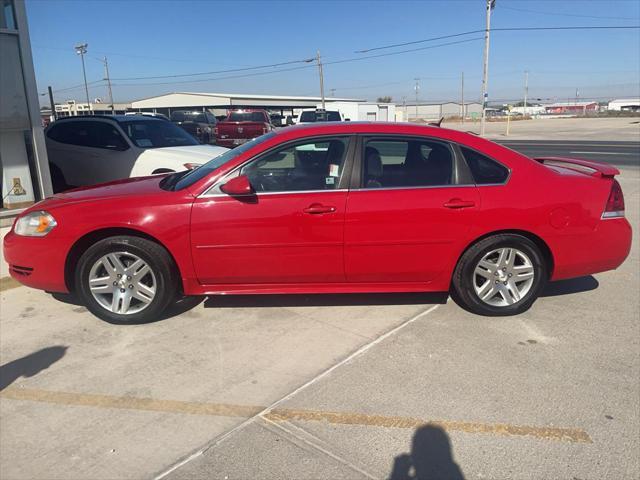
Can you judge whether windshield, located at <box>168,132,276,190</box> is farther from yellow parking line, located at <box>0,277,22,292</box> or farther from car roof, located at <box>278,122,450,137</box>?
yellow parking line, located at <box>0,277,22,292</box>

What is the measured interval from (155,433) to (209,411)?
0.32 metres

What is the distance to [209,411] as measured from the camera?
296 centimetres

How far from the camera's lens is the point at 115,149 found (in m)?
8.56

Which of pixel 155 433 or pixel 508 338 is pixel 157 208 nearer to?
pixel 155 433

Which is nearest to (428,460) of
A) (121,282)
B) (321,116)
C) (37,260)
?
(121,282)

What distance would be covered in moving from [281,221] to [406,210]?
97cm

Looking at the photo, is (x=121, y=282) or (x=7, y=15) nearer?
(x=121, y=282)

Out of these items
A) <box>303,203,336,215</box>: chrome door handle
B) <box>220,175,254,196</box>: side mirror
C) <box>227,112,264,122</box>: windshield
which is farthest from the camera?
<box>227,112,264,122</box>: windshield

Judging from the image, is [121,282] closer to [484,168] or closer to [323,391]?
[323,391]

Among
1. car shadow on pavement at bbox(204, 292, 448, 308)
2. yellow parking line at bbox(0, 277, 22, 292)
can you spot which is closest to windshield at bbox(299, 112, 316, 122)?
yellow parking line at bbox(0, 277, 22, 292)

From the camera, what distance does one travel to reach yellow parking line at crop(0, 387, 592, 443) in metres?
2.76

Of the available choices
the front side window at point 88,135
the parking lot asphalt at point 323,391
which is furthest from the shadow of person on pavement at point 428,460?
the front side window at point 88,135

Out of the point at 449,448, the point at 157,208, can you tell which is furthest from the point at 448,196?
the point at 157,208

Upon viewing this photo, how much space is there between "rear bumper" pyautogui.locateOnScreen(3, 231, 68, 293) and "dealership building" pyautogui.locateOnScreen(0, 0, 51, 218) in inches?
120
